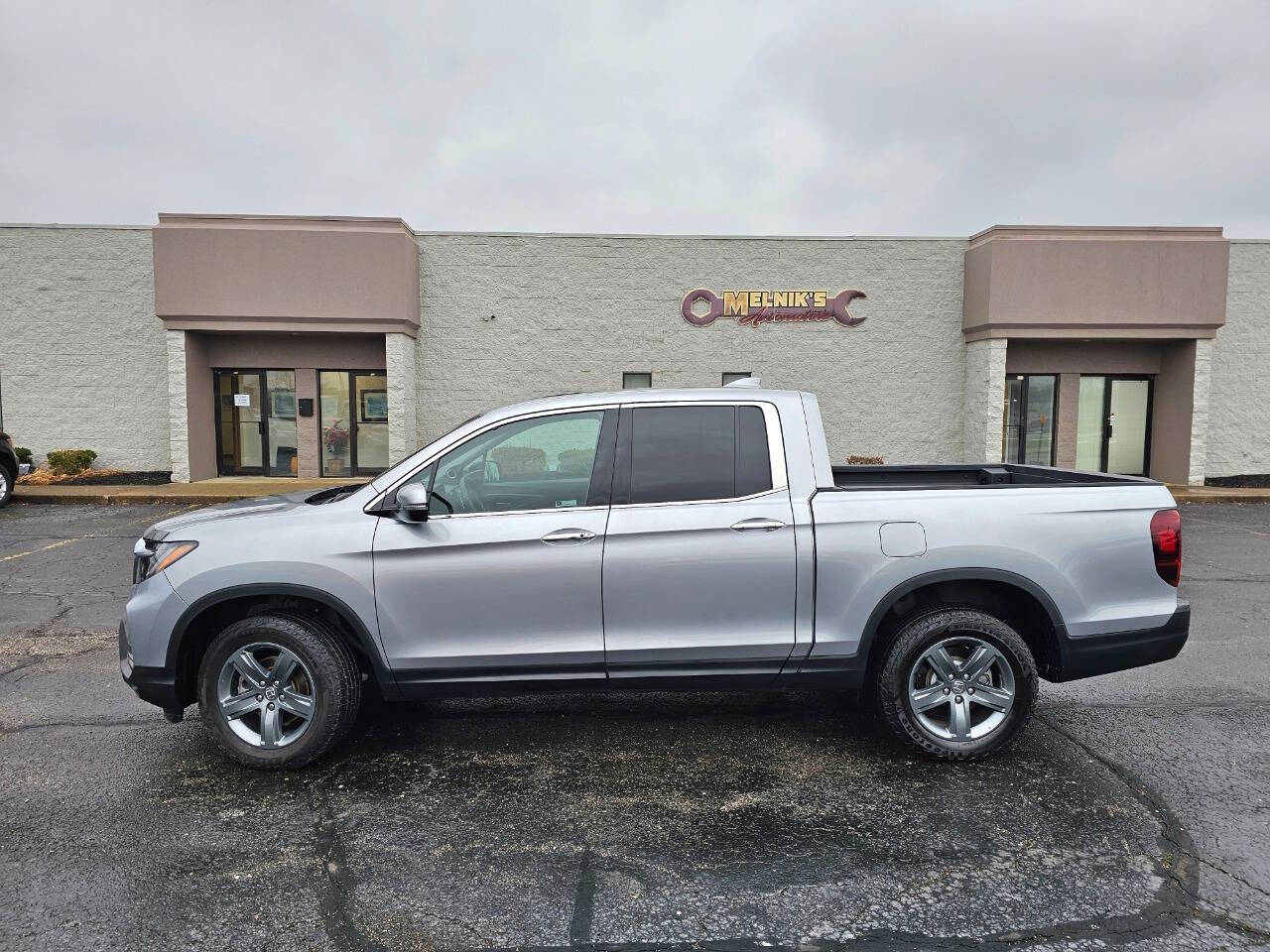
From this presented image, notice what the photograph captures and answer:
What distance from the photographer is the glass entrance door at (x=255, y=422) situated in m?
17.8

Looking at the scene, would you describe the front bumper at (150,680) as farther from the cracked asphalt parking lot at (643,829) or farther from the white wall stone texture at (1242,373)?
the white wall stone texture at (1242,373)

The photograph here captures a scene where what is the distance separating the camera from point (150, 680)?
376 centimetres

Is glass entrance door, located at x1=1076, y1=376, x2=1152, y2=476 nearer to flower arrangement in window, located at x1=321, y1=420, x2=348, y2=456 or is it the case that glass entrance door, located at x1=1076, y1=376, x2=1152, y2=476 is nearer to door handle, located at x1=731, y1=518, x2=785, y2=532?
flower arrangement in window, located at x1=321, y1=420, x2=348, y2=456

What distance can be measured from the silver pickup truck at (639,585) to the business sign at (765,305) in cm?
1393

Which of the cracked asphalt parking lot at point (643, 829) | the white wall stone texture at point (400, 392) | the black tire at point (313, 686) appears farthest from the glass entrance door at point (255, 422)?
the black tire at point (313, 686)

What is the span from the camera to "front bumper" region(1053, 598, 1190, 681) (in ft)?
12.7

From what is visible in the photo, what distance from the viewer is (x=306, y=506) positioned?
395 cm

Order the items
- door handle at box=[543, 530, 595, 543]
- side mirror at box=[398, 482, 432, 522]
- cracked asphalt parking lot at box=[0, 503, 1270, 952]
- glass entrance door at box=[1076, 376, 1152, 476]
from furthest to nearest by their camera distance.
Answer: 1. glass entrance door at box=[1076, 376, 1152, 476]
2. door handle at box=[543, 530, 595, 543]
3. side mirror at box=[398, 482, 432, 522]
4. cracked asphalt parking lot at box=[0, 503, 1270, 952]

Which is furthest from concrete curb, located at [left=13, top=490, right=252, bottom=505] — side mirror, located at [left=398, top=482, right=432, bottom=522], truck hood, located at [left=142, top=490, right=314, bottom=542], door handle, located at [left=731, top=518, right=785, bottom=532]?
door handle, located at [left=731, top=518, right=785, bottom=532]

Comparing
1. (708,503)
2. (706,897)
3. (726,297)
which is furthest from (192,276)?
(706,897)

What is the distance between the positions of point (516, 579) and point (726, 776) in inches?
55.9

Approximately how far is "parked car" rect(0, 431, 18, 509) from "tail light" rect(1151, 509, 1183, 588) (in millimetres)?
17001

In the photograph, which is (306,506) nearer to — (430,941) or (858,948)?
(430,941)

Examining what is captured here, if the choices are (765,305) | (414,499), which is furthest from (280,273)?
(414,499)
